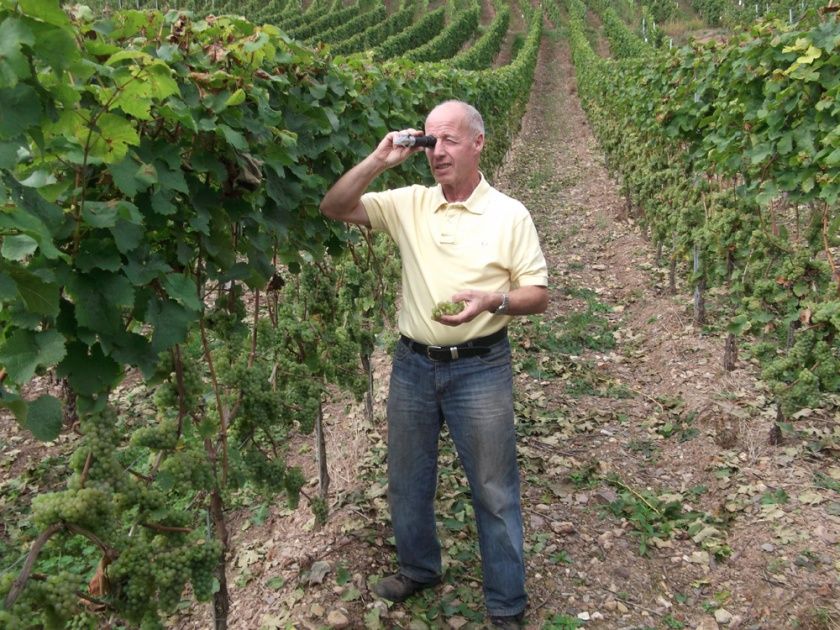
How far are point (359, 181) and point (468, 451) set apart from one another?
4.19 feet

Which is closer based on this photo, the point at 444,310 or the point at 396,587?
the point at 444,310

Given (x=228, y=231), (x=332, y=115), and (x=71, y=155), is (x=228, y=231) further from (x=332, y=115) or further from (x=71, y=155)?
(x=71, y=155)

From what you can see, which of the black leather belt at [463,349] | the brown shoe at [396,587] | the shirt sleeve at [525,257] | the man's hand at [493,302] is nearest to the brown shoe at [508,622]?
the brown shoe at [396,587]

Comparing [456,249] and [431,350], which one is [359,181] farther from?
[431,350]

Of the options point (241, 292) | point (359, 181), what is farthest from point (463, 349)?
point (241, 292)

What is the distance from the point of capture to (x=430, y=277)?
2920 mm

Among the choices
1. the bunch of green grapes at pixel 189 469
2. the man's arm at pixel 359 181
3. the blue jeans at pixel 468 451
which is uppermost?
the man's arm at pixel 359 181

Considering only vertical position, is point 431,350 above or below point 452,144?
below

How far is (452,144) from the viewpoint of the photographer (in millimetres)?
2844

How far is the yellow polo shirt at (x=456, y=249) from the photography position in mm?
2830

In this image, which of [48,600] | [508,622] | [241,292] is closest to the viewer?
[48,600]

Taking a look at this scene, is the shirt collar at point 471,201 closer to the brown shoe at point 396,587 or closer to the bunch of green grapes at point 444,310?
the bunch of green grapes at point 444,310

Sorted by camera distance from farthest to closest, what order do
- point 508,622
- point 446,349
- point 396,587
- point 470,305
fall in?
point 396,587 → point 508,622 → point 446,349 → point 470,305

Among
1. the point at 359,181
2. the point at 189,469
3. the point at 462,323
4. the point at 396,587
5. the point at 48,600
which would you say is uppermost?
the point at 359,181
